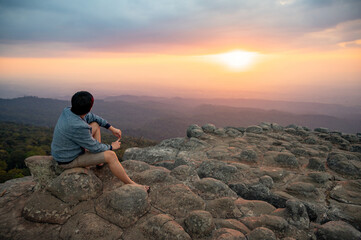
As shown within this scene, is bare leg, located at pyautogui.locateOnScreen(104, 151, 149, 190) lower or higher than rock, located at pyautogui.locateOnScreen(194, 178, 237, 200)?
higher

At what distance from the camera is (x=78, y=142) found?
148 inches

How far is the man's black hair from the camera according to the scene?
3688 millimetres

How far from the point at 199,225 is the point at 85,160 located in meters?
2.48

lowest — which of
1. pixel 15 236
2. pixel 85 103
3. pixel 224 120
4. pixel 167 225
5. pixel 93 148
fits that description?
pixel 224 120

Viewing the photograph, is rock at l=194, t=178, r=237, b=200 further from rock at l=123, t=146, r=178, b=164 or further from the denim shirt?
rock at l=123, t=146, r=178, b=164

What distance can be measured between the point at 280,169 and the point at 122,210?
5.24m

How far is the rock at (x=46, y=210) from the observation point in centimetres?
332

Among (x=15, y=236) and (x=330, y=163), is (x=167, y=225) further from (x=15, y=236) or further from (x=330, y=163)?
(x=330, y=163)

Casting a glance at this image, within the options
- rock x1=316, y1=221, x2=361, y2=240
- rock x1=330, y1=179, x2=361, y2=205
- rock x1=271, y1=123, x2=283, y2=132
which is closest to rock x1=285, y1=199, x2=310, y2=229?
rock x1=316, y1=221, x2=361, y2=240

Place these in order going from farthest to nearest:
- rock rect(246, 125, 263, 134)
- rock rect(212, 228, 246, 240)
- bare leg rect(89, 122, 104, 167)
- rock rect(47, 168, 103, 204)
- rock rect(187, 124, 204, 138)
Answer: rock rect(246, 125, 263, 134) → rock rect(187, 124, 204, 138) → bare leg rect(89, 122, 104, 167) → rock rect(47, 168, 103, 204) → rock rect(212, 228, 246, 240)

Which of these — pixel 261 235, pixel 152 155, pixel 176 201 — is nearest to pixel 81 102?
pixel 176 201

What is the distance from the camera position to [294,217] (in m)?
3.73

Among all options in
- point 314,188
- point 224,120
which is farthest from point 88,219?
point 224,120

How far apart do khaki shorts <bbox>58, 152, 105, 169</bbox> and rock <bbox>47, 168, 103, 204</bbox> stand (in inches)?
4.9
